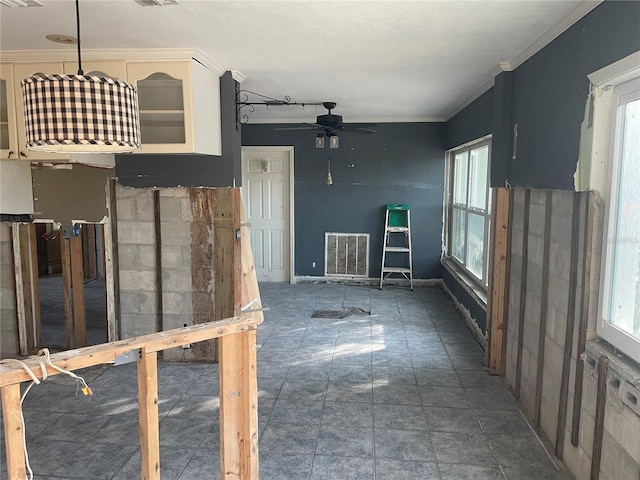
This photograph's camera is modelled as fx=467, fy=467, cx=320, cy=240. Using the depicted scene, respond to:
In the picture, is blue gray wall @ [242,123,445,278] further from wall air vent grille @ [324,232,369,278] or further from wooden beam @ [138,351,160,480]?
wooden beam @ [138,351,160,480]

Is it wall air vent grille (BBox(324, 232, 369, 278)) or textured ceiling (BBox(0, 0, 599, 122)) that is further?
wall air vent grille (BBox(324, 232, 369, 278))

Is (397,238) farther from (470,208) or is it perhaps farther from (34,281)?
(34,281)

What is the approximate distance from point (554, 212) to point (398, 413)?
167 centimetres

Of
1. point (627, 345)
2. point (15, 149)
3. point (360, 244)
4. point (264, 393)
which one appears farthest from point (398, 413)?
point (360, 244)

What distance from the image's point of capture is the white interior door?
7230 mm

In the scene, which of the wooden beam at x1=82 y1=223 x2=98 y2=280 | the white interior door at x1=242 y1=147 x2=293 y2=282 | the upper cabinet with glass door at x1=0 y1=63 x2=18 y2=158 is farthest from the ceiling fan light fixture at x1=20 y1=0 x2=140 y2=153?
the wooden beam at x1=82 y1=223 x2=98 y2=280

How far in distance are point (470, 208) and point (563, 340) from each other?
10.7ft

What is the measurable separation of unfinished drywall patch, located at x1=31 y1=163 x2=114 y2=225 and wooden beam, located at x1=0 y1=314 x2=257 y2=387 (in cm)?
275

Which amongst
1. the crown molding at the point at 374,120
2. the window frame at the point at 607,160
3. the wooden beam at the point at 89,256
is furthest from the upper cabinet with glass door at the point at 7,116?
the wooden beam at the point at 89,256

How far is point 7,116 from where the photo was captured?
3.39 m

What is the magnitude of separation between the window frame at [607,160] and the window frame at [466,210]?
224 centimetres

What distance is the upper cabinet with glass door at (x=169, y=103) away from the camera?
3326 millimetres

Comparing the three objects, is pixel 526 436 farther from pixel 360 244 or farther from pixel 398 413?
pixel 360 244

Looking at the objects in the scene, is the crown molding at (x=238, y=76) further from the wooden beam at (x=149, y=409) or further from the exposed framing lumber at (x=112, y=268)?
the wooden beam at (x=149, y=409)
